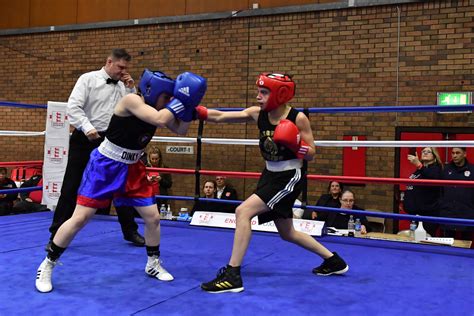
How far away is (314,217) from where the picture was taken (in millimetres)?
4754

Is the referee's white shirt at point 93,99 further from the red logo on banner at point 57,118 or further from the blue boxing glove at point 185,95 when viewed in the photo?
the red logo on banner at point 57,118

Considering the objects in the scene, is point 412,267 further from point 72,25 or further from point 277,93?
point 72,25

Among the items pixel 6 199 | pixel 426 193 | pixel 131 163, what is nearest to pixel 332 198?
pixel 426 193

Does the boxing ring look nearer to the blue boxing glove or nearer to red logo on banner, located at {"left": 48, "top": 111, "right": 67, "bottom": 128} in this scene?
the blue boxing glove

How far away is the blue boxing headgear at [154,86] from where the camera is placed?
2.30 meters

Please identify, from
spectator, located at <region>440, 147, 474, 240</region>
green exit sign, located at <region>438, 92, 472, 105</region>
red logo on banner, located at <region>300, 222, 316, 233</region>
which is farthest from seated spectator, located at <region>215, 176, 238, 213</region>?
green exit sign, located at <region>438, 92, 472, 105</region>

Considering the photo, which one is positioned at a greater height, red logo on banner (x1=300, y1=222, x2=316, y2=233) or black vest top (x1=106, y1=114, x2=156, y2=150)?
black vest top (x1=106, y1=114, x2=156, y2=150)

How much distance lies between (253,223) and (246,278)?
1.39m

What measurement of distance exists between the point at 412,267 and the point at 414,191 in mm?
1773

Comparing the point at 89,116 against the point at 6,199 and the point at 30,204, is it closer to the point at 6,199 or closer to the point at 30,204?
the point at 30,204

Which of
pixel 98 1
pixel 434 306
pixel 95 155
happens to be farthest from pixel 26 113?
pixel 434 306

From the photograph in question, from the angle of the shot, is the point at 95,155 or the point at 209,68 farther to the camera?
the point at 209,68

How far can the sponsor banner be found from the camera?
12.3ft

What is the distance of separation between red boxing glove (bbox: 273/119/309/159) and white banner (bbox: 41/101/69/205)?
275 centimetres
